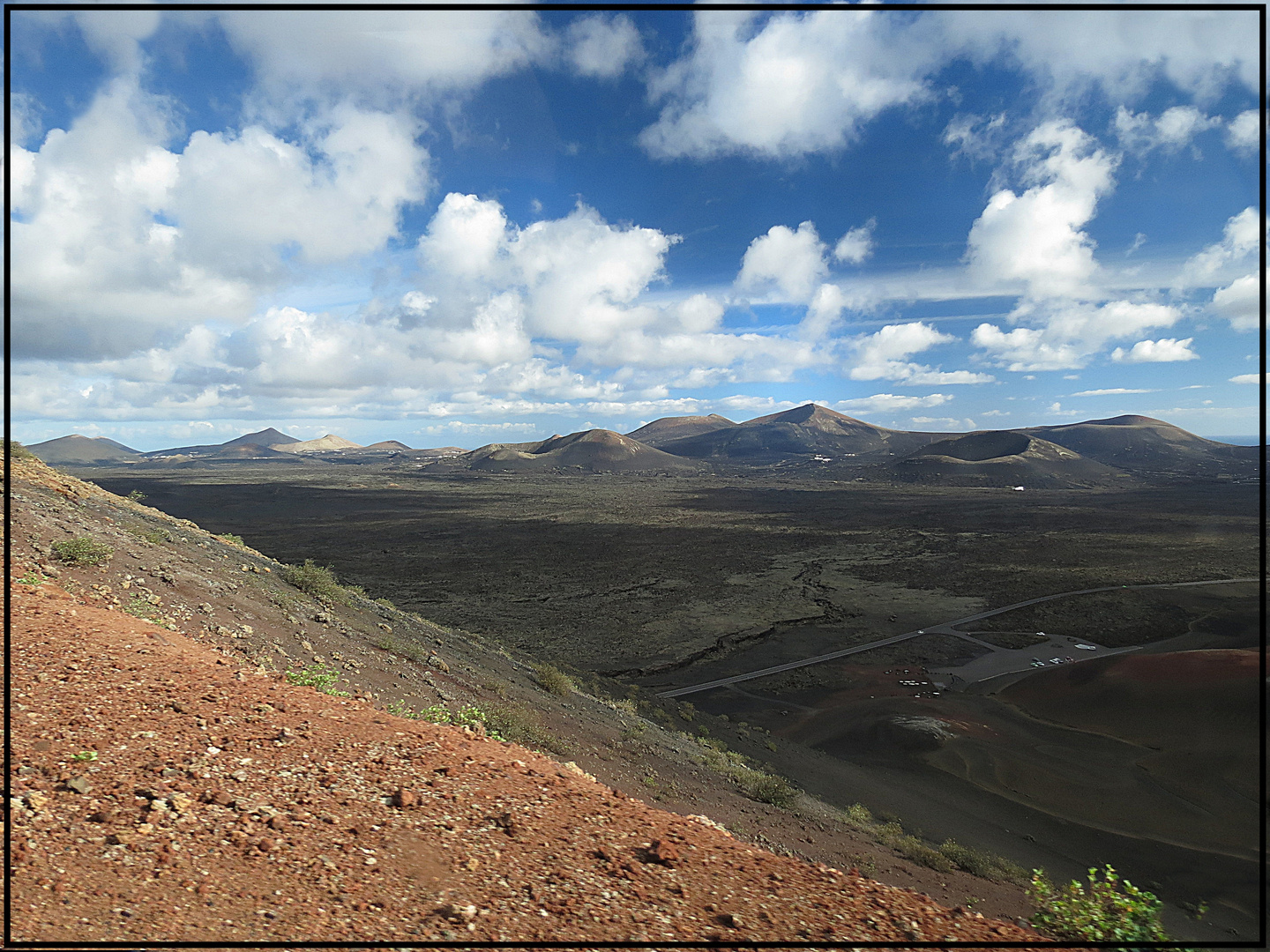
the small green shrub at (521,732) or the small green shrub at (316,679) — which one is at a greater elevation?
the small green shrub at (316,679)

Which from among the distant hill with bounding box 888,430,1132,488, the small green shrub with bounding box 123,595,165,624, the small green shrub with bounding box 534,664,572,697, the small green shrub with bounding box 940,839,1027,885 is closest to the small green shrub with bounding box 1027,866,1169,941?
the small green shrub with bounding box 940,839,1027,885

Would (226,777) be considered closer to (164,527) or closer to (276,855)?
(276,855)

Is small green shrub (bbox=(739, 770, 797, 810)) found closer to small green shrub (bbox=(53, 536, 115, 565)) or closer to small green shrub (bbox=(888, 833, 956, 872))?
small green shrub (bbox=(888, 833, 956, 872))

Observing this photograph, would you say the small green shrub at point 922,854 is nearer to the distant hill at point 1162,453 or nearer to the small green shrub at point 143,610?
the small green shrub at point 143,610

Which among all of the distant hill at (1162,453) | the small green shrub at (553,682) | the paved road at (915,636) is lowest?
the paved road at (915,636)

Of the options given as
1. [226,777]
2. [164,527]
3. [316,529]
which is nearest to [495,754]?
[226,777]

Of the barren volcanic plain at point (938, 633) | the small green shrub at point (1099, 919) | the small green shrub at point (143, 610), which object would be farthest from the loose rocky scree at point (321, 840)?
the barren volcanic plain at point (938, 633)

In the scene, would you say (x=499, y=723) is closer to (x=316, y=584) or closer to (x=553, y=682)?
(x=553, y=682)
